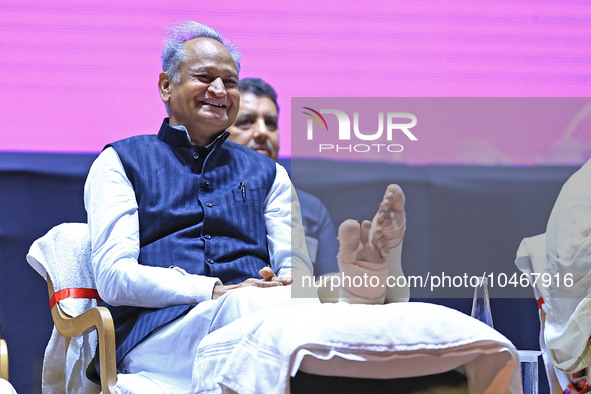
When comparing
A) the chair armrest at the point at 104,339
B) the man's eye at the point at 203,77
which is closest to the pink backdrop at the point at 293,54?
the man's eye at the point at 203,77

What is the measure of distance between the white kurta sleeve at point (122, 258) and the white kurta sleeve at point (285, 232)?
37 centimetres

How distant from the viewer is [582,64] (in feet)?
11.9

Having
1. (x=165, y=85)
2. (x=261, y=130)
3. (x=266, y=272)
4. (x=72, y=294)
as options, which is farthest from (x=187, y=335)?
(x=261, y=130)

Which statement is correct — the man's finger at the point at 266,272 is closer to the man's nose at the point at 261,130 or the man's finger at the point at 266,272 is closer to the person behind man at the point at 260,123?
the person behind man at the point at 260,123

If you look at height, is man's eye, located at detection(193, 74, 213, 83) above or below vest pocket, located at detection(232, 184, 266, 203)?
above

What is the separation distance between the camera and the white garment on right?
8.28 ft

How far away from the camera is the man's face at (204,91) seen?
9.02 feet

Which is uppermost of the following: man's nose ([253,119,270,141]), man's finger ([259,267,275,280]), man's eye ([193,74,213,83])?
man's eye ([193,74,213,83])

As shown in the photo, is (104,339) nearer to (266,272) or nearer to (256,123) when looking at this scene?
(266,272)

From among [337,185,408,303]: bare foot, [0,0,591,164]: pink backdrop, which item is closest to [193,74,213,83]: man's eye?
[0,0,591,164]: pink backdrop

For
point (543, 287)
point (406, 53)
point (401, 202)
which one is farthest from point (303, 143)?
point (401, 202)

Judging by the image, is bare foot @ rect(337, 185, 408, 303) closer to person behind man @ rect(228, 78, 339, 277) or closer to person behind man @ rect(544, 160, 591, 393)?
person behind man @ rect(544, 160, 591, 393)

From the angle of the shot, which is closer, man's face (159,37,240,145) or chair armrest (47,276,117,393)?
chair armrest (47,276,117,393)

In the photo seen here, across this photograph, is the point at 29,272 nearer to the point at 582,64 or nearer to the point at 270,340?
the point at 270,340
